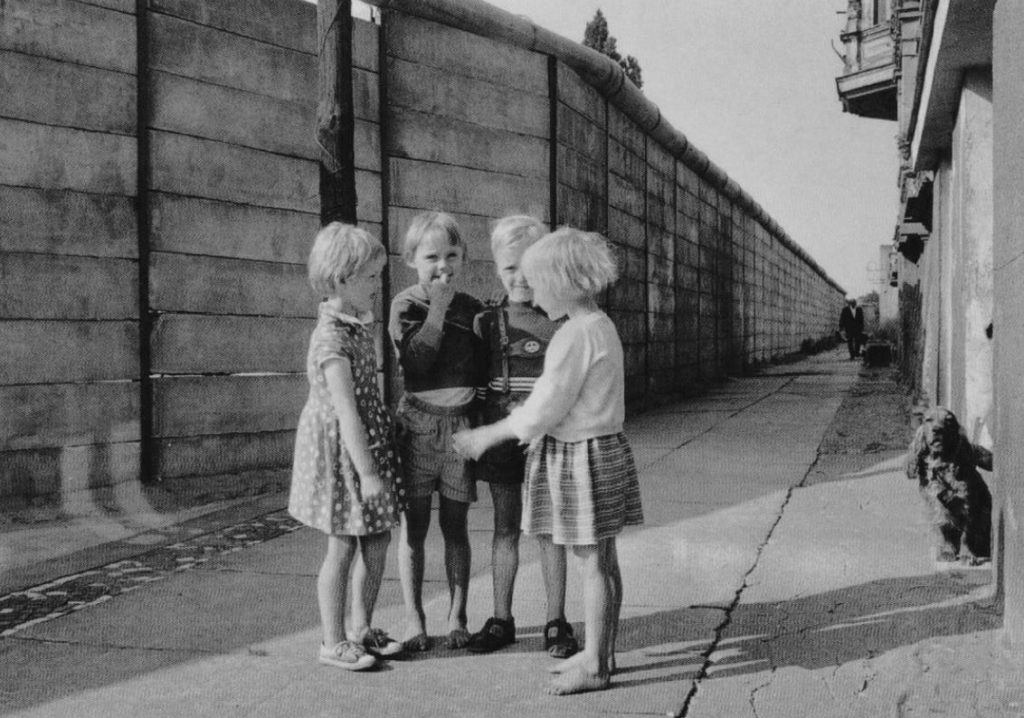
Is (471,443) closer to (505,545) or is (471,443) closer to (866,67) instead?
(505,545)

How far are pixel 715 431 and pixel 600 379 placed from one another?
6450 millimetres

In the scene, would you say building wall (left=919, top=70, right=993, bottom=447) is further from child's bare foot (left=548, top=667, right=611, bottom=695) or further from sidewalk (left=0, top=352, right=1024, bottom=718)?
child's bare foot (left=548, top=667, right=611, bottom=695)

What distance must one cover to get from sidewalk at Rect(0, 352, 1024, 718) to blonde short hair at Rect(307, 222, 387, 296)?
123 centimetres

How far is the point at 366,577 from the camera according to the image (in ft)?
10.8

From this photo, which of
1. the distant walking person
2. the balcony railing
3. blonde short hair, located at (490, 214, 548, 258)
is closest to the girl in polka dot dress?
blonde short hair, located at (490, 214, 548, 258)

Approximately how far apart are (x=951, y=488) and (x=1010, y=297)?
1127 millimetres

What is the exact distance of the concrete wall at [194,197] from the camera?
527cm

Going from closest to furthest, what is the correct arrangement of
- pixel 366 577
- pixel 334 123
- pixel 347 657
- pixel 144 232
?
pixel 347 657 → pixel 366 577 → pixel 334 123 → pixel 144 232

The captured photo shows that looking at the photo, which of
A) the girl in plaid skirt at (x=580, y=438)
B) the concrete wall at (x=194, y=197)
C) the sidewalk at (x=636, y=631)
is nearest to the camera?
the sidewalk at (x=636, y=631)

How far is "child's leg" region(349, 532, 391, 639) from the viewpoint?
3268mm

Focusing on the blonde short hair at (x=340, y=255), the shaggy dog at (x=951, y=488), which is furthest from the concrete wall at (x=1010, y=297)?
the blonde short hair at (x=340, y=255)

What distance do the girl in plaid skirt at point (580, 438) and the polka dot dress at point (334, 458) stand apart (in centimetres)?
34

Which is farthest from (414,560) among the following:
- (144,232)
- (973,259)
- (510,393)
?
A: (973,259)

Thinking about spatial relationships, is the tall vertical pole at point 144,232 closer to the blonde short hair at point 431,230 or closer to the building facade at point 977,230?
the blonde short hair at point 431,230
